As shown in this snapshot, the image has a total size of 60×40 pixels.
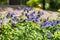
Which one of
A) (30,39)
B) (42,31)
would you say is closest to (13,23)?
(42,31)

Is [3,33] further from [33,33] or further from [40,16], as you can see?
[40,16]

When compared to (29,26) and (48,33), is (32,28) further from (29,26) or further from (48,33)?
(48,33)

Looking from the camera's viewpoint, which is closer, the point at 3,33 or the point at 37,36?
the point at 37,36

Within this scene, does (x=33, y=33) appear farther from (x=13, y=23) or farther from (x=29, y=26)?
(x=13, y=23)

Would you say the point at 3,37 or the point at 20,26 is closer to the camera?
the point at 3,37

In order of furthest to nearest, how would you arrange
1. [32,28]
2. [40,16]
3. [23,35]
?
[40,16], [32,28], [23,35]

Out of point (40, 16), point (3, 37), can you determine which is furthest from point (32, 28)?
point (40, 16)

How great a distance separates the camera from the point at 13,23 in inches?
195

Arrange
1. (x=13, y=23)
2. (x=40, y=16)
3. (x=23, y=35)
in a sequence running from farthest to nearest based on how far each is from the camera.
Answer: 1. (x=40, y=16)
2. (x=13, y=23)
3. (x=23, y=35)

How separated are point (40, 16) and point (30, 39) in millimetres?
1920

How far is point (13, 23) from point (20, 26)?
32 centimetres

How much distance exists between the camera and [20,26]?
184 inches

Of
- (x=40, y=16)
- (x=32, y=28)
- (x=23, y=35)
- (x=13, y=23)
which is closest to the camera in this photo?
(x=23, y=35)

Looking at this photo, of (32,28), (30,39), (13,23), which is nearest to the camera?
(30,39)
